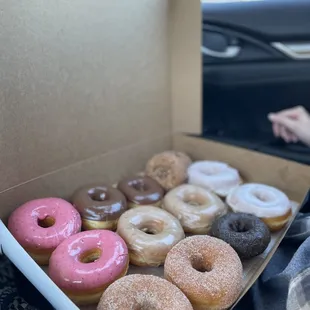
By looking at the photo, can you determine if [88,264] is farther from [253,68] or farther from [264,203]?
[253,68]

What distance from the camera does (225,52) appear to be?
1254 millimetres

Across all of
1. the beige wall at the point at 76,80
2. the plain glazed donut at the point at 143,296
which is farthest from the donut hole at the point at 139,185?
the plain glazed donut at the point at 143,296

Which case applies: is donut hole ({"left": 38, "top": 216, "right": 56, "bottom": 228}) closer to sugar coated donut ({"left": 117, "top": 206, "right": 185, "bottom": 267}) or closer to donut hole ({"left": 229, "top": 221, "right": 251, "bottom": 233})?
sugar coated donut ({"left": 117, "top": 206, "right": 185, "bottom": 267})

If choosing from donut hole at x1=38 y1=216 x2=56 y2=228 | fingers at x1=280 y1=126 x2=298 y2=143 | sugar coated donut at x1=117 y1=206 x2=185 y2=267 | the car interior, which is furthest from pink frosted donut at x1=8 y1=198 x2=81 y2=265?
fingers at x1=280 y1=126 x2=298 y2=143

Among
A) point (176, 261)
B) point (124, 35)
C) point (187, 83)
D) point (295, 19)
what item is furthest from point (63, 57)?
point (295, 19)

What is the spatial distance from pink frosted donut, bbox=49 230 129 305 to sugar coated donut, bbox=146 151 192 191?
10.9 inches

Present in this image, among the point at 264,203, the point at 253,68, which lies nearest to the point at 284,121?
the point at 253,68

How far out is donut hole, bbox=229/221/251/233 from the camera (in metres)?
0.98

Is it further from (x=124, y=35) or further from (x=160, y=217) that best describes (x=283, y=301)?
(x=124, y=35)

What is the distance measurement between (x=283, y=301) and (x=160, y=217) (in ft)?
1.03

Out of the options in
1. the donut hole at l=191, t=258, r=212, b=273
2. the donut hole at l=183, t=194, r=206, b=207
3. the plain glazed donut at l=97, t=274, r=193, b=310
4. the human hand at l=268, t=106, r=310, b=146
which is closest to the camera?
A: the plain glazed donut at l=97, t=274, r=193, b=310

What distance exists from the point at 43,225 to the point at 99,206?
0.12 metres

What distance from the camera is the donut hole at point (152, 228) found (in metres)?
0.99

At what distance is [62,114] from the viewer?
3.33ft
